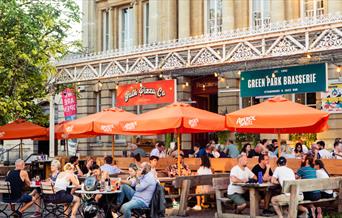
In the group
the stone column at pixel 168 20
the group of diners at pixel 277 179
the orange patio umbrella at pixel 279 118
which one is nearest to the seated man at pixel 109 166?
the orange patio umbrella at pixel 279 118

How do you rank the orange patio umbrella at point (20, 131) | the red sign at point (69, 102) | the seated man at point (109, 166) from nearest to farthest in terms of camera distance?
1. the seated man at point (109, 166)
2. the orange patio umbrella at point (20, 131)
3. the red sign at point (69, 102)

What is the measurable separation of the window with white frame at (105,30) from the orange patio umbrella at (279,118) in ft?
71.5

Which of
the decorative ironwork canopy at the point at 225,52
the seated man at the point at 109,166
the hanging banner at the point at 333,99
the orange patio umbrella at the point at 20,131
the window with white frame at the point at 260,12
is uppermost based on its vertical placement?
the window with white frame at the point at 260,12

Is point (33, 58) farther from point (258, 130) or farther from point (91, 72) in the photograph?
point (258, 130)

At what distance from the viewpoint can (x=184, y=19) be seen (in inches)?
1235

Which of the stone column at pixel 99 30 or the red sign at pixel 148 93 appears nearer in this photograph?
the red sign at pixel 148 93

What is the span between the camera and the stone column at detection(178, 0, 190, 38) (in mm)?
31250

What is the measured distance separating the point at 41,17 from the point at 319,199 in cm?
1171

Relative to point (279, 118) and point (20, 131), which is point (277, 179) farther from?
point (20, 131)

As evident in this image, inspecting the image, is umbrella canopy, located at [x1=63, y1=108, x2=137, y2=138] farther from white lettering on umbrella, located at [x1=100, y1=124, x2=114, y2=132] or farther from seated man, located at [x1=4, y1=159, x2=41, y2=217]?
seated man, located at [x1=4, y1=159, x2=41, y2=217]

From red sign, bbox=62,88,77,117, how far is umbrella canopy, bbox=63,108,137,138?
17.0 ft

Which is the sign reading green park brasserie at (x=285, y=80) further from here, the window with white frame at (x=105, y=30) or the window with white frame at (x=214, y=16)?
the window with white frame at (x=105, y=30)

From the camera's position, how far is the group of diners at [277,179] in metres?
13.8

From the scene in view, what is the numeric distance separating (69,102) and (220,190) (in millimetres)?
13495
